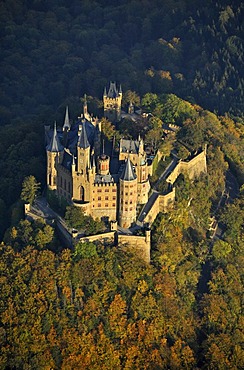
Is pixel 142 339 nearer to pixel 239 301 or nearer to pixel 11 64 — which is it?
pixel 239 301

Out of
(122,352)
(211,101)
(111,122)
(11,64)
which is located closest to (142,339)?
(122,352)

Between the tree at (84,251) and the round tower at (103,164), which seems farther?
the round tower at (103,164)

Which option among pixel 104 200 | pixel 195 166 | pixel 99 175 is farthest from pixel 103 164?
pixel 195 166

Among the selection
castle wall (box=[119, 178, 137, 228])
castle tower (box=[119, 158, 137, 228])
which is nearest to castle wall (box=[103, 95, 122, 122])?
castle tower (box=[119, 158, 137, 228])

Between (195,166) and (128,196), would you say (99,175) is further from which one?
(195,166)

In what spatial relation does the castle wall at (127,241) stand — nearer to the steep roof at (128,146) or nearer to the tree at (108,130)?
the steep roof at (128,146)

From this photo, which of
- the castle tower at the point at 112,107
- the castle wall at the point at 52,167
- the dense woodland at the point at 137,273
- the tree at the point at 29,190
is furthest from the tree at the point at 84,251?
the castle tower at the point at 112,107

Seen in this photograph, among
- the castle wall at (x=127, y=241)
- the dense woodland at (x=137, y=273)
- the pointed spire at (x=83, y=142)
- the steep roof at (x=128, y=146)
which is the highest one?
the pointed spire at (x=83, y=142)
